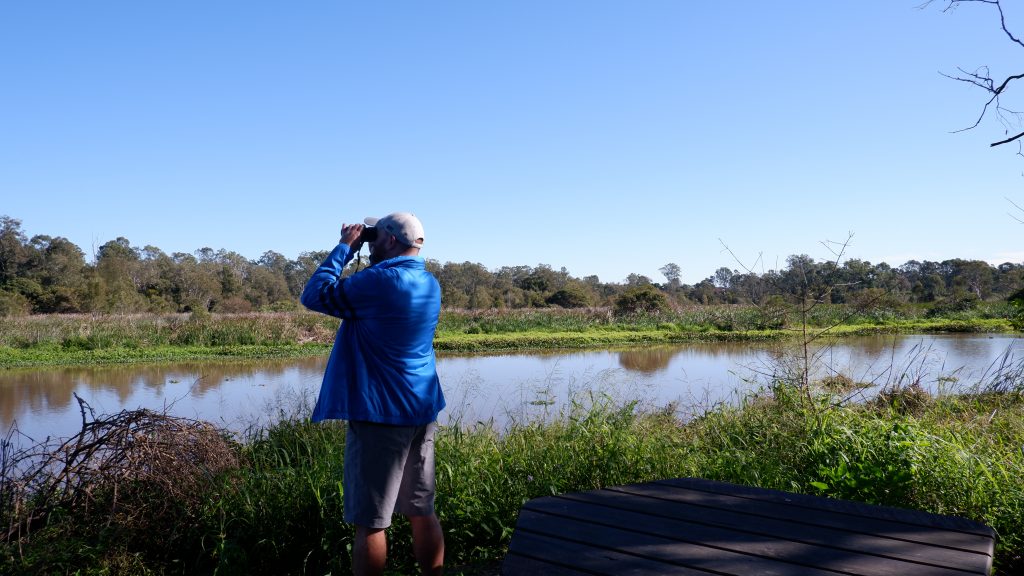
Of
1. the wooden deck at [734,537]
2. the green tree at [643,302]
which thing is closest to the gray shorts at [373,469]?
the wooden deck at [734,537]

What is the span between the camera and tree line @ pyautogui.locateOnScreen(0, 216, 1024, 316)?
29062 mm

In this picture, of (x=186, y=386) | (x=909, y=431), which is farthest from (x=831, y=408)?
(x=186, y=386)

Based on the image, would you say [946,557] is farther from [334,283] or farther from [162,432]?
[162,432]

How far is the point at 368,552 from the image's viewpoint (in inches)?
96.5

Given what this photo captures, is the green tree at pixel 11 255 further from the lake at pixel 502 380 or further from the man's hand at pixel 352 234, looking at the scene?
the man's hand at pixel 352 234

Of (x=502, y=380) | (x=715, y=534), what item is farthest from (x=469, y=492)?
(x=502, y=380)

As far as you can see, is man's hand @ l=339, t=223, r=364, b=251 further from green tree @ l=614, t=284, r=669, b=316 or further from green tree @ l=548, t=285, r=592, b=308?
green tree @ l=548, t=285, r=592, b=308

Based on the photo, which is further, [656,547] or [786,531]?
[786,531]

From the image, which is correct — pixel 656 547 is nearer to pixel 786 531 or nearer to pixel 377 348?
pixel 786 531

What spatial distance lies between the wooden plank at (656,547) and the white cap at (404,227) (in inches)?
45.6

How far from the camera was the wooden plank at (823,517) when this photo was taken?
72.9 inches

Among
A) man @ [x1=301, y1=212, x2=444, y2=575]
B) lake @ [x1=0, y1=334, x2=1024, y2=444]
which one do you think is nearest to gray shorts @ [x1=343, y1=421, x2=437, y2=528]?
man @ [x1=301, y1=212, x2=444, y2=575]

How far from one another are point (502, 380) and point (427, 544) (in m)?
10.0

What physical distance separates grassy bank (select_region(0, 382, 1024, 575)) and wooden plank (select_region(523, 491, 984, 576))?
4.37 feet
